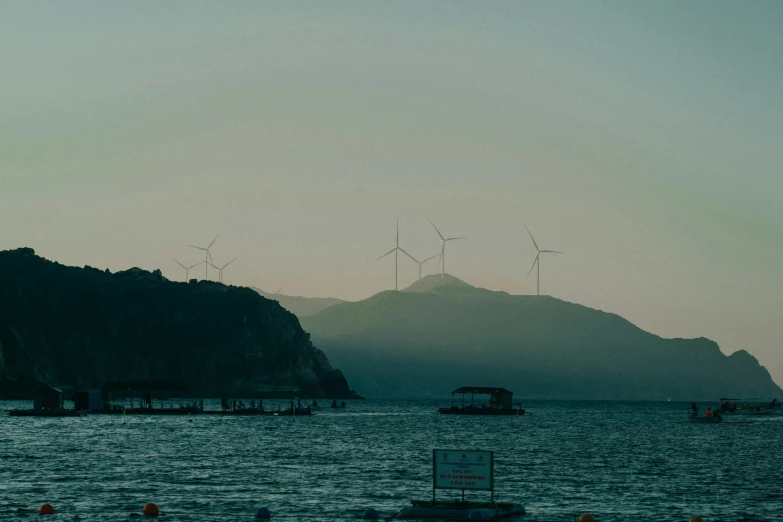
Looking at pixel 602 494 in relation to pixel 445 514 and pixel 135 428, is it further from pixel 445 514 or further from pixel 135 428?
pixel 135 428

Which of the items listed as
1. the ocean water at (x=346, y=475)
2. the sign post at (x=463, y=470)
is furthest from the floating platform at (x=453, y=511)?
the ocean water at (x=346, y=475)

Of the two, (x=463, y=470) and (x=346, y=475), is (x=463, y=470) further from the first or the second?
(x=346, y=475)

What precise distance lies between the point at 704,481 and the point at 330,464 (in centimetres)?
3184

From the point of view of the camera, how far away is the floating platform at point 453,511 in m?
56.2

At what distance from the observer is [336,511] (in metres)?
62.9

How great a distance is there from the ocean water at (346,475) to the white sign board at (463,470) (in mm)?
6635

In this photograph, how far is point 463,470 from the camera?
55375 mm

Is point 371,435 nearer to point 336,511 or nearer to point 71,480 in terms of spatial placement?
point 71,480

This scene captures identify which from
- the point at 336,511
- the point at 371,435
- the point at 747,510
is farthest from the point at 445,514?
the point at 371,435

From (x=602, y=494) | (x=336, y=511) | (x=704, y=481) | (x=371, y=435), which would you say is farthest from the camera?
(x=371, y=435)

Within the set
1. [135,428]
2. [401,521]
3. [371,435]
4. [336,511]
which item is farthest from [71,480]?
[135,428]

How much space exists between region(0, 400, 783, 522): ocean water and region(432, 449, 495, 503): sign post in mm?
6628

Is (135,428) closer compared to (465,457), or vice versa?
(465,457)

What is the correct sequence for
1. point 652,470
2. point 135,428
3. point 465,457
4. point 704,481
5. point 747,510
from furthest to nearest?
1. point 135,428
2. point 652,470
3. point 704,481
4. point 747,510
5. point 465,457
